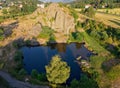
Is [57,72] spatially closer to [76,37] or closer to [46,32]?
[76,37]

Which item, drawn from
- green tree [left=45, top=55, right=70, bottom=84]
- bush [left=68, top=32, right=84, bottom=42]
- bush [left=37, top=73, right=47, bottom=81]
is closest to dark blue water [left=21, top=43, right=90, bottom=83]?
bush [left=68, top=32, right=84, bottom=42]

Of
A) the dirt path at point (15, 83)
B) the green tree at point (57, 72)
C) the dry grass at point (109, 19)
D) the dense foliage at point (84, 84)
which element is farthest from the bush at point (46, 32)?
the dense foliage at point (84, 84)

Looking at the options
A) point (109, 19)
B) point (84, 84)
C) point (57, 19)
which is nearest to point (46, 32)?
point (57, 19)

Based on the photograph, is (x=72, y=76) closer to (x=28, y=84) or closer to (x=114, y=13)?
(x=28, y=84)

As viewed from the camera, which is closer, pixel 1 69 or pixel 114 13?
pixel 1 69

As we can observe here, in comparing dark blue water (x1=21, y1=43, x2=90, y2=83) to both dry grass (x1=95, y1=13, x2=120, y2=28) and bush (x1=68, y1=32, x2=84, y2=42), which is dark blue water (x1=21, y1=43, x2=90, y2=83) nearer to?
bush (x1=68, y1=32, x2=84, y2=42)

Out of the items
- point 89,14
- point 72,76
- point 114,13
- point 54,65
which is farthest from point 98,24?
point 54,65
